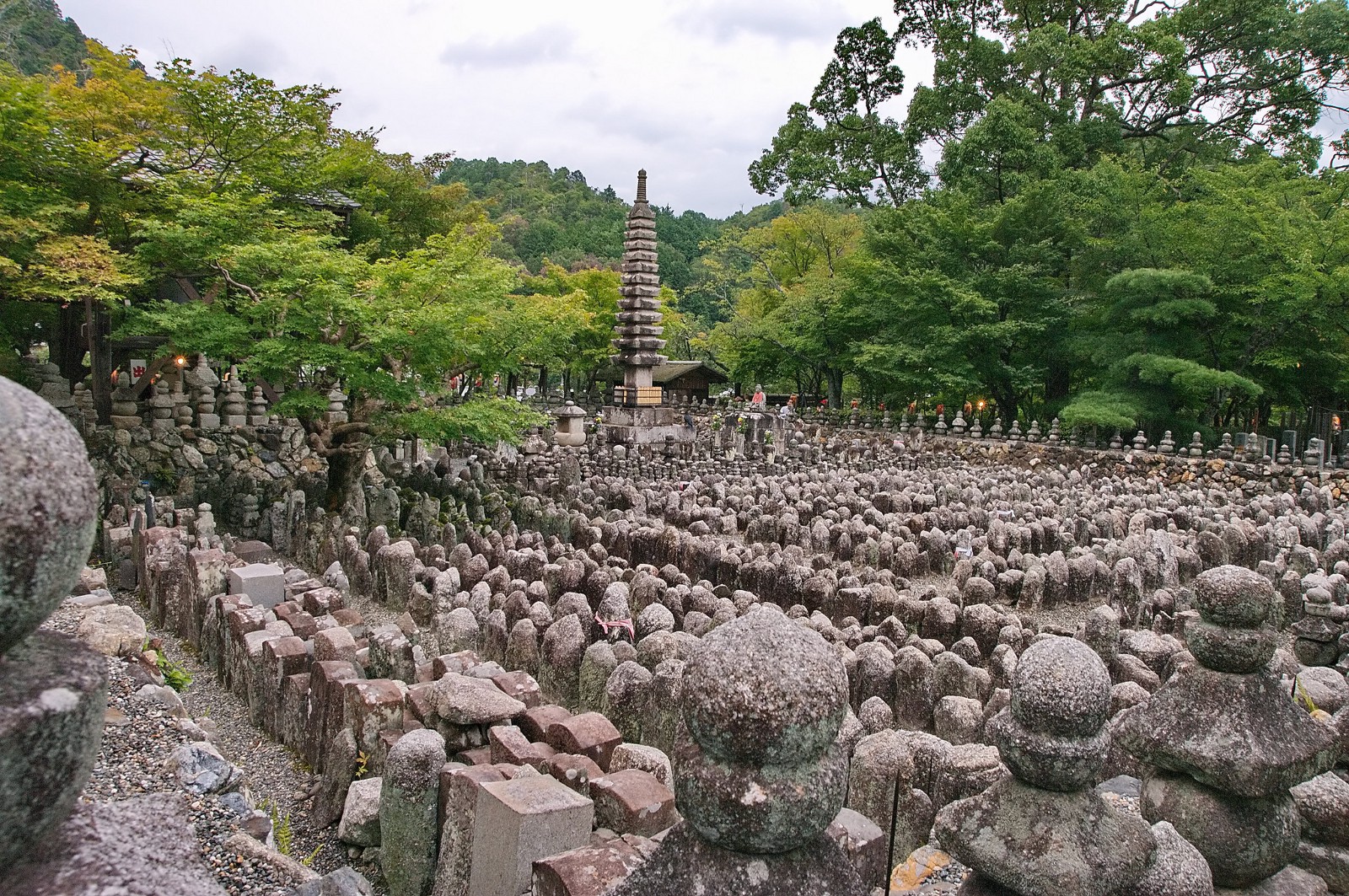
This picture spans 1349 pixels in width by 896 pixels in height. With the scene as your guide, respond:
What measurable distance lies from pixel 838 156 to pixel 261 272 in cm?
2769

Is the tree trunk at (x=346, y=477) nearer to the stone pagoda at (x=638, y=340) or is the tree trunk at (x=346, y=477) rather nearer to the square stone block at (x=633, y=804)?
the square stone block at (x=633, y=804)

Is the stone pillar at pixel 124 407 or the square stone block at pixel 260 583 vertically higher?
the stone pillar at pixel 124 407

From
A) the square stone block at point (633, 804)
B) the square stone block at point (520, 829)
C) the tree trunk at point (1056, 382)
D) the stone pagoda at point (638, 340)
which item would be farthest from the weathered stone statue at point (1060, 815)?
the tree trunk at point (1056, 382)

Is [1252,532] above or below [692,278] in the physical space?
below

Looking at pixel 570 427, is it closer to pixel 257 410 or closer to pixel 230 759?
pixel 257 410

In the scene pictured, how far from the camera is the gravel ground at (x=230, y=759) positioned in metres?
3.77

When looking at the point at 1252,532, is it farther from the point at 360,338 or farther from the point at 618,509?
the point at 360,338

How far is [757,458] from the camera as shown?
20984 millimetres

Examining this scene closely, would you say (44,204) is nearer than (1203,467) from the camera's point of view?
Yes

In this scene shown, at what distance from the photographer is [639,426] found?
23281 millimetres

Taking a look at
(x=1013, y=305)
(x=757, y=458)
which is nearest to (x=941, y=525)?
(x=757, y=458)

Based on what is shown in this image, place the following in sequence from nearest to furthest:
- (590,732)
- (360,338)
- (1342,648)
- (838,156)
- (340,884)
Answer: (340,884) → (590,732) → (1342,648) → (360,338) → (838,156)

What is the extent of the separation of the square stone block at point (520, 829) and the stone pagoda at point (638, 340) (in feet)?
63.3

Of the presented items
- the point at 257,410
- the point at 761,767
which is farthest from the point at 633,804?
the point at 257,410
